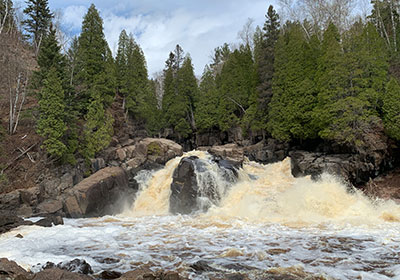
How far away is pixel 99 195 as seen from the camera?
61.5 ft

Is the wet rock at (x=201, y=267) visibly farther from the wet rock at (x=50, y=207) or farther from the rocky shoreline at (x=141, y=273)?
the wet rock at (x=50, y=207)

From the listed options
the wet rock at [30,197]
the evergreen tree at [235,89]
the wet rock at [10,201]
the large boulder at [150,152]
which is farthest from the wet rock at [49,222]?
the evergreen tree at [235,89]

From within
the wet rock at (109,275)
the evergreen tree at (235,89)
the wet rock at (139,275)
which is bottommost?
the wet rock at (109,275)

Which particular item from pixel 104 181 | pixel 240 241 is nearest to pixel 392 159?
pixel 240 241

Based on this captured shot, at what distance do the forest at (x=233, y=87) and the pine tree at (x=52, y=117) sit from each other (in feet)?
0.25

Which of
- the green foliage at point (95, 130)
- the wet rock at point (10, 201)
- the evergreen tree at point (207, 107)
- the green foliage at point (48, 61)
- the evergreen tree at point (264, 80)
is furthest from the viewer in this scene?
the evergreen tree at point (207, 107)

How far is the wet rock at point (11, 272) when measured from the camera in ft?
22.2

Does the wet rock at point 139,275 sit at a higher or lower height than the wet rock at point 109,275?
higher

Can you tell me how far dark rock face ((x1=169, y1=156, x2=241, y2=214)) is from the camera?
18.1 metres

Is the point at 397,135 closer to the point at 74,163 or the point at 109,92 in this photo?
the point at 74,163

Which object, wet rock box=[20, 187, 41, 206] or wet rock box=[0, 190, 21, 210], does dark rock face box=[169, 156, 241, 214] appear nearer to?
wet rock box=[20, 187, 41, 206]

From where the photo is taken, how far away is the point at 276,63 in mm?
28734

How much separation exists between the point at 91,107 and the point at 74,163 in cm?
613

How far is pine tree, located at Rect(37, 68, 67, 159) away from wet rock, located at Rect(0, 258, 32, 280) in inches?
550
